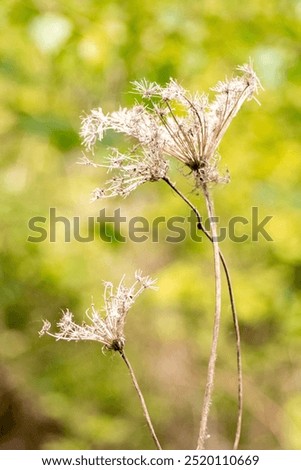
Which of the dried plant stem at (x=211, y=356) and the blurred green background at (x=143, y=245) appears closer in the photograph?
the dried plant stem at (x=211, y=356)

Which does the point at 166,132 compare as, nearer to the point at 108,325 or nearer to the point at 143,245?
Answer: the point at 108,325

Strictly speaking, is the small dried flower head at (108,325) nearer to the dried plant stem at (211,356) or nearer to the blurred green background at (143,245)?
the dried plant stem at (211,356)

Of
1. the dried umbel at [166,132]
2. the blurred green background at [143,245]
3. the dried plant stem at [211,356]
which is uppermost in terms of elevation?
the blurred green background at [143,245]

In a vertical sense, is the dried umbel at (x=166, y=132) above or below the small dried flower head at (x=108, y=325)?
above

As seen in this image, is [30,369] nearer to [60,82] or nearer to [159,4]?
[60,82]

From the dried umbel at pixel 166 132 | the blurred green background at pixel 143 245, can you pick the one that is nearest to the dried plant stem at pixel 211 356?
the dried umbel at pixel 166 132

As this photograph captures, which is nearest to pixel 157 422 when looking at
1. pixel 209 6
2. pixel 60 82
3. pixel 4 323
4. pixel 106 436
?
pixel 106 436

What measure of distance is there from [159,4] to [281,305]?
2.11 meters

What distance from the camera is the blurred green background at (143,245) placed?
6.11 feet

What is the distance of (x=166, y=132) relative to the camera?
1.96 ft

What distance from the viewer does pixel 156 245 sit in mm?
4715

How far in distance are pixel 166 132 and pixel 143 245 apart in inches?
166

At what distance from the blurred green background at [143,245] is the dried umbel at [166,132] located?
45cm
